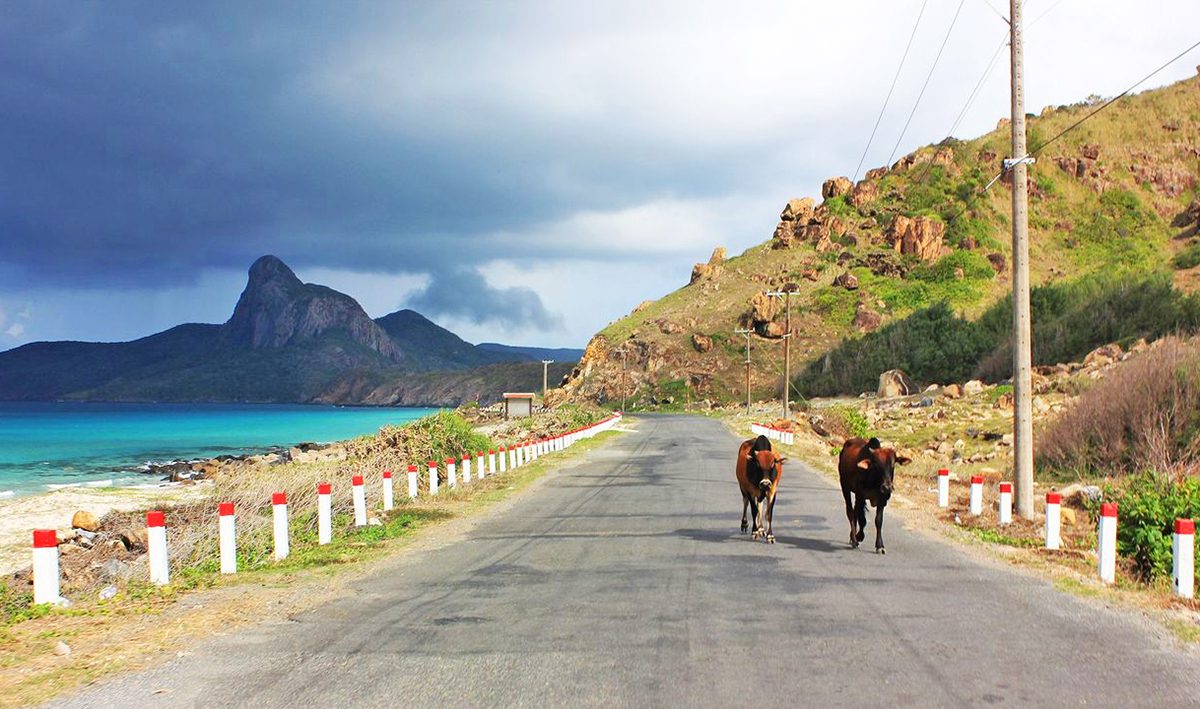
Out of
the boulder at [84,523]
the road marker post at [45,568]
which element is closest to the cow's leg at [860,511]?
the road marker post at [45,568]

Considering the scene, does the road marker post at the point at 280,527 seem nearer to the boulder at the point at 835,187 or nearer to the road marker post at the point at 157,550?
the road marker post at the point at 157,550

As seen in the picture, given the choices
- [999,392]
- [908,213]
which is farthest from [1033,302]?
[908,213]

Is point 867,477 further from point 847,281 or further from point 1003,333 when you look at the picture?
point 847,281

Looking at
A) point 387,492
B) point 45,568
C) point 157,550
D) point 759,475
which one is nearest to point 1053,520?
point 759,475

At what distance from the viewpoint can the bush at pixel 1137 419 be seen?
21703 mm

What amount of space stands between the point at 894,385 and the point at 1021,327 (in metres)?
59.9

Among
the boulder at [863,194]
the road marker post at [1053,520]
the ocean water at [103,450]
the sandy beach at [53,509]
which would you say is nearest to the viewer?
the road marker post at [1053,520]

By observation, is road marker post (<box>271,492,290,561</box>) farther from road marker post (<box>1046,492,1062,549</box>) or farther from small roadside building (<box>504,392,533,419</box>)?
small roadside building (<box>504,392,533,419</box>)

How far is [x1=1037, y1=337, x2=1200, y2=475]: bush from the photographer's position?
21.7 m

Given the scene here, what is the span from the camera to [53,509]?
28.5 meters

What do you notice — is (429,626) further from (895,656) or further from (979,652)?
(979,652)

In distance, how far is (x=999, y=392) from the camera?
179 feet

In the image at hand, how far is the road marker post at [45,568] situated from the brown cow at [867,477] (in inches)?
388

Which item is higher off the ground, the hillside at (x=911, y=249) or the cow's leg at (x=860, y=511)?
the hillside at (x=911, y=249)
